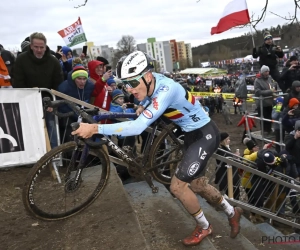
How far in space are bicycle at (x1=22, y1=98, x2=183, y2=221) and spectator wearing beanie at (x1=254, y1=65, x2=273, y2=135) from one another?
5190 millimetres

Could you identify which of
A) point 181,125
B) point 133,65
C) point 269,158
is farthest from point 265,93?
point 133,65

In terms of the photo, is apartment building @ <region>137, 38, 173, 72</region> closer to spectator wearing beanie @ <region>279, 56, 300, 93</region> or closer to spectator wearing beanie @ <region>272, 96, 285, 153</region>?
spectator wearing beanie @ <region>279, 56, 300, 93</region>

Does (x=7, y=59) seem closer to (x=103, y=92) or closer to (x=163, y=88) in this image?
(x=103, y=92)

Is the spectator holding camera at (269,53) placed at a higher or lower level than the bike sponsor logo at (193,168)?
higher

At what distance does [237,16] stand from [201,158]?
7.17 meters

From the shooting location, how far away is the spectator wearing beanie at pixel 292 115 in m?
7.08

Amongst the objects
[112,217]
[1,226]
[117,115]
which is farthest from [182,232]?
[1,226]

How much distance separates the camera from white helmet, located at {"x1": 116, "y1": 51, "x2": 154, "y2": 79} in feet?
9.83

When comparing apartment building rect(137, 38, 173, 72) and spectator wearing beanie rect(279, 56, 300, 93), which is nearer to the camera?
spectator wearing beanie rect(279, 56, 300, 93)

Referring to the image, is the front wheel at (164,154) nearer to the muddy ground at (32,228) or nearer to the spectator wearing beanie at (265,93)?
the muddy ground at (32,228)

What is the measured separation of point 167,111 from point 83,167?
1.16m

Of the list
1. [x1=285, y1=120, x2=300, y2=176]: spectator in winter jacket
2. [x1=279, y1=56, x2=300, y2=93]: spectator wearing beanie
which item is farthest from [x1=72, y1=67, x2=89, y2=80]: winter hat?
[x1=279, y1=56, x2=300, y2=93]: spectator wearing beanie

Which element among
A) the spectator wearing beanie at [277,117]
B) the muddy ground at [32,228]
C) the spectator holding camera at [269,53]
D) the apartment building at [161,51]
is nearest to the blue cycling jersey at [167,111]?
the muddy ground at [32,228]

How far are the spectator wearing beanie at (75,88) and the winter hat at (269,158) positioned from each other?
124 inches
